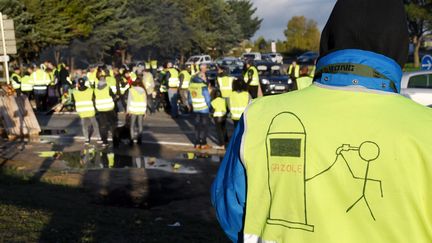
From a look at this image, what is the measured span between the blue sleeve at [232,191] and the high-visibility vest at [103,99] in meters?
12.8

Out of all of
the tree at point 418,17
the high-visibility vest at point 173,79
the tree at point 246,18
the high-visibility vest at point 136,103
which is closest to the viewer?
the high-visibility vest at point 136,103

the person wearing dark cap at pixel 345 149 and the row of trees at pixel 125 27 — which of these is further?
Answer: the row of trees at pixel 125 27

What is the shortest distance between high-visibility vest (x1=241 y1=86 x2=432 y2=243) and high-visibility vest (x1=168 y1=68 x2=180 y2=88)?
62.6 ft

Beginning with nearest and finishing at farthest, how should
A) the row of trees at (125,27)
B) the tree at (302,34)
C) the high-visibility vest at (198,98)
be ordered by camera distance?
1. the high-visibility vest at (198,98)
2. the row of trees at (125,27)
3. the tree at (302,34)

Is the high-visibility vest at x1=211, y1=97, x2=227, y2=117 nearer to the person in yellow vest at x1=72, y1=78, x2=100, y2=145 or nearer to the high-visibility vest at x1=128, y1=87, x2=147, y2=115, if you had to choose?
the high-visibility vest at x1=128, y1=87, x2=147, y2=115

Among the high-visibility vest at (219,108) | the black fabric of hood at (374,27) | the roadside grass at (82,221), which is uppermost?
the black fabric of hood at (374,27)

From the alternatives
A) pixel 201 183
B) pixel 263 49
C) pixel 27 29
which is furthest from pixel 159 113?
pixel 263 49

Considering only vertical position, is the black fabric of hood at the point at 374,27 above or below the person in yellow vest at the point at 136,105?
above

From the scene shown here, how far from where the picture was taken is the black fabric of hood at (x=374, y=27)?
208 centimetres

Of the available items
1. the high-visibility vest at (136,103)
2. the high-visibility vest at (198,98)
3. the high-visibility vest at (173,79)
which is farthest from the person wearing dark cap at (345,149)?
the high-visibility vest at (173,79)

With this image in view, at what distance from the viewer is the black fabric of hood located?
81.7 inches

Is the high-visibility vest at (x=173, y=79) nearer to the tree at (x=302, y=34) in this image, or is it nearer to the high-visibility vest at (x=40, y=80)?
the high-visibility vest at (x=40, y=80)

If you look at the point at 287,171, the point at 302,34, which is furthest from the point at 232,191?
the point at 302,34

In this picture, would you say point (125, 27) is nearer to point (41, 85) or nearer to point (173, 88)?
point (41, 85)
